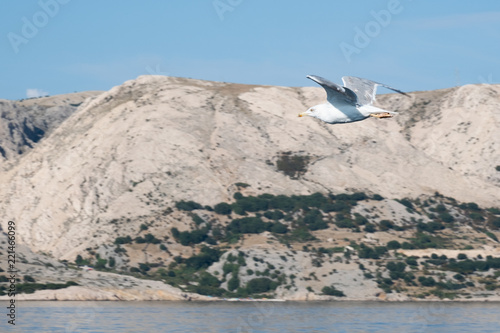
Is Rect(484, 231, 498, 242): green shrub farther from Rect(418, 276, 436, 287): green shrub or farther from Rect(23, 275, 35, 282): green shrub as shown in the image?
Rect(23, 275, 35, 282): green shrub

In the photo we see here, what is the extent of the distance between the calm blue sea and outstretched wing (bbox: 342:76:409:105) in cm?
3037

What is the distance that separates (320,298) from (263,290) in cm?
933

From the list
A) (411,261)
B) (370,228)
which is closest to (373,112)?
(411,261)

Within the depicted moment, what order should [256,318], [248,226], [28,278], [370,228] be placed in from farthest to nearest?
[370,228] < [248,226] < [28,278] < [256,318]

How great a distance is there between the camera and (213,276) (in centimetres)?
13225

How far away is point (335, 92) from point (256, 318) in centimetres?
4662

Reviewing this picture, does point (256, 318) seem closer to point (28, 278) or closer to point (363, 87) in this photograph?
point (363, 87)

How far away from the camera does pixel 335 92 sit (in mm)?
44750

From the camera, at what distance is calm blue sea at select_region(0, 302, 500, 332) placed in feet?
240

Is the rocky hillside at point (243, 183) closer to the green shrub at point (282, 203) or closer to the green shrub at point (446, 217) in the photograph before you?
the green shrub at point (446, 217)

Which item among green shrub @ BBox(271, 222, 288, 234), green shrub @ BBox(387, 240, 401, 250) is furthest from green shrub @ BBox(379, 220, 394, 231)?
green shrub @ BBox(271, 222, 288, 234)

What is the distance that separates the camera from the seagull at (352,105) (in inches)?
1793

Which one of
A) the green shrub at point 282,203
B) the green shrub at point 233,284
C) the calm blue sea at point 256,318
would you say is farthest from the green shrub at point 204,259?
the calm blue sea at point 256,318

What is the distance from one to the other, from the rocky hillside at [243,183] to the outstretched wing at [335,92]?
8125cm
